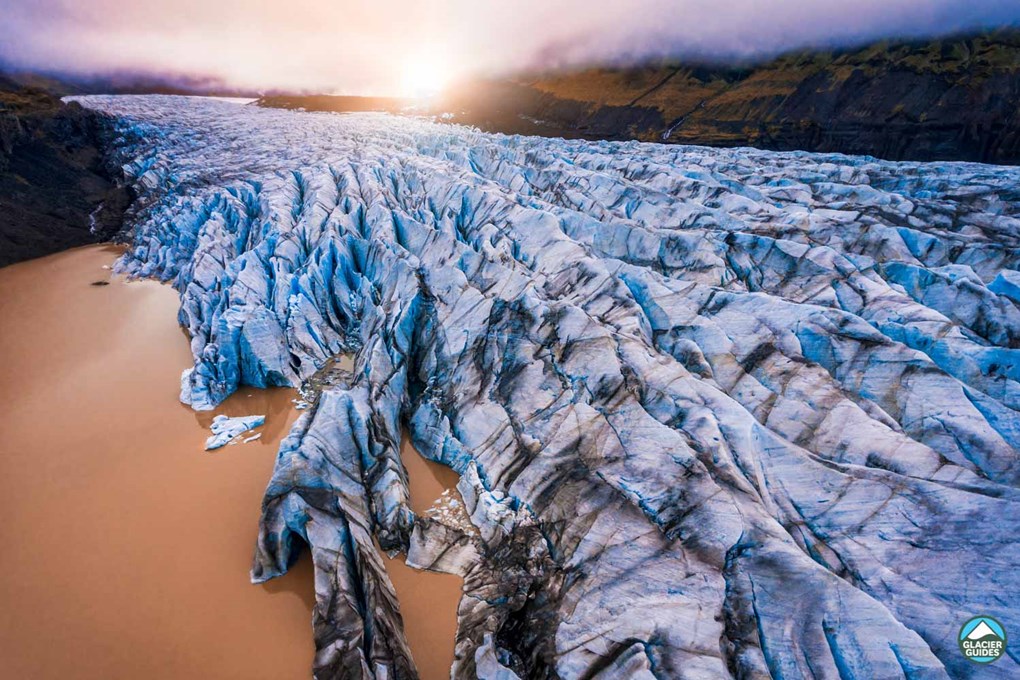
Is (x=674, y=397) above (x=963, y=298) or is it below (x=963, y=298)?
below

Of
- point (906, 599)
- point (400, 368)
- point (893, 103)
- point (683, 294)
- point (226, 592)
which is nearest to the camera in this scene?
point (906, 599)

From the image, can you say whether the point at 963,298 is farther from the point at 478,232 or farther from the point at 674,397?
the point at 478,232

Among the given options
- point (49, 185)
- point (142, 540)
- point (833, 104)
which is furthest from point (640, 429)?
point (833, 104)

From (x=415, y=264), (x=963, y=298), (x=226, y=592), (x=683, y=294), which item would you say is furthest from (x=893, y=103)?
(x=226, y=592)

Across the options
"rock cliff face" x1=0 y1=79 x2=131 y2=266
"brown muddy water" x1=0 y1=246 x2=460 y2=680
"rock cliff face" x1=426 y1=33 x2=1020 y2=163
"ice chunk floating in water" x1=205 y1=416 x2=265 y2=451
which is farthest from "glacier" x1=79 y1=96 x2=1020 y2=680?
"rock cliff face" x1=426 y1=33 x2=1020 y2=163

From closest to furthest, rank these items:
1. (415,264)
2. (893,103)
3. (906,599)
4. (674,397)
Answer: (906,599), (674,397), (415,264), (893,103)

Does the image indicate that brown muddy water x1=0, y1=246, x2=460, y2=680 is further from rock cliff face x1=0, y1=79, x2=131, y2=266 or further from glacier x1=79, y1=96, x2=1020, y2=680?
rock cliff face x1=0, y1=79, x2=131, y2=266

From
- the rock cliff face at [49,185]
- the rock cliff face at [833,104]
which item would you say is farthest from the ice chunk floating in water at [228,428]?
the rock cliff face at [833,104]

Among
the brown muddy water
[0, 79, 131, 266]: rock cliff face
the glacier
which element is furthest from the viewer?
[0, 79, 131, 266]: rock cliff face
